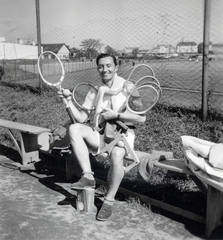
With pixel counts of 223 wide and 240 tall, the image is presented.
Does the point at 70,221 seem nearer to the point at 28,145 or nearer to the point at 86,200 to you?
the point at 86,200

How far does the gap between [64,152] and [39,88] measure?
168 inches

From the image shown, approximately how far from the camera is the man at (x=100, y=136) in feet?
10.4

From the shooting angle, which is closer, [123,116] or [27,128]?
[123,116]

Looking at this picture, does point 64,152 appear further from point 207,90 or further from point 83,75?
point 83,75

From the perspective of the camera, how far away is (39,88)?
7.96 metres

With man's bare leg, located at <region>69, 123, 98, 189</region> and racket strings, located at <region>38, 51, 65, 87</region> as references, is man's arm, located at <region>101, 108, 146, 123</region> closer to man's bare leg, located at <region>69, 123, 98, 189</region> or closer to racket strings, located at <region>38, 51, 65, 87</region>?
man's bare leg, located at <region>69, 123, 98, 189</region>

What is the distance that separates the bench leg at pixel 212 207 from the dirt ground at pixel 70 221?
0.33 feet

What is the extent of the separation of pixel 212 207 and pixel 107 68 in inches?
64.2

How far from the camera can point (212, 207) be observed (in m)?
2.83

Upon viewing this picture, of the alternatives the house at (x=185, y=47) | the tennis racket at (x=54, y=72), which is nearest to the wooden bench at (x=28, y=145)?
the tennis racket at (x=54, y=72)

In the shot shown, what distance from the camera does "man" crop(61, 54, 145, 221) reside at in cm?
317

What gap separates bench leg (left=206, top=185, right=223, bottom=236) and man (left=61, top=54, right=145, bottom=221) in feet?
2.63

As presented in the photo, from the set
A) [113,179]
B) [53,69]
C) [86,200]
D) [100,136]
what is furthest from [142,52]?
[53,69]

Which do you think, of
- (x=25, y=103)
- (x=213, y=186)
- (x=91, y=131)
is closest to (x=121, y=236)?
(x=213, y=186)
